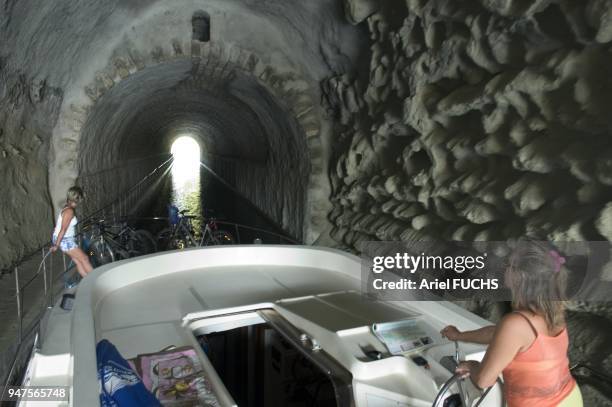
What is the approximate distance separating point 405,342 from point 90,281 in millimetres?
1915

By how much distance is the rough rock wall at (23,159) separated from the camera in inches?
195

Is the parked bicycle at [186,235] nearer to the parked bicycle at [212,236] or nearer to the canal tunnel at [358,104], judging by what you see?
the parked bicycle at [212,236]

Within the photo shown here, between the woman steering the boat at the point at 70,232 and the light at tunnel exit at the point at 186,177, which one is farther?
the light at tunnel exit at the point at 186,177

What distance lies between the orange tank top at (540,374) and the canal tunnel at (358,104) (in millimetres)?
Result: 1453

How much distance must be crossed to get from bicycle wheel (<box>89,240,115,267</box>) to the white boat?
2556 millimetres

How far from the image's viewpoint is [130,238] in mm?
6281

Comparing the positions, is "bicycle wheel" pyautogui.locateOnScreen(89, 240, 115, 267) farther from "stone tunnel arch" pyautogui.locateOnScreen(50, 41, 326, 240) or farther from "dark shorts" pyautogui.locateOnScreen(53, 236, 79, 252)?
"stone tunnel arch" pyautogui.locateOnScreen(50, 41, 326, 240)

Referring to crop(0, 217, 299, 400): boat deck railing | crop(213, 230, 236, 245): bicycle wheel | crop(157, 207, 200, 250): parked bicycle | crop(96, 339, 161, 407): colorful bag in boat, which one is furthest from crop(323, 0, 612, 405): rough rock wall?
crop(157, 207, 200, 250): parked bicycle

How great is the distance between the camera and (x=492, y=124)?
3.64 meters

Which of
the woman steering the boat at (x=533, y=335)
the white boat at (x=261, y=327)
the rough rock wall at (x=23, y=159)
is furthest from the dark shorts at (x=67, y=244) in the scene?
the woman steering the boat at (x=533, y=335)

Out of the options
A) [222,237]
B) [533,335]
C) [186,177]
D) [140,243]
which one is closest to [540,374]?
[533,335]

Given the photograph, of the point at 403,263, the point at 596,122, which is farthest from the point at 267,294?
the point at 596,122

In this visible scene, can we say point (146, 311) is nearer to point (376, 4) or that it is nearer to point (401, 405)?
point (401, 405)

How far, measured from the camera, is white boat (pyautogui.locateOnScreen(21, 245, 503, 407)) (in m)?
1.94
